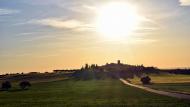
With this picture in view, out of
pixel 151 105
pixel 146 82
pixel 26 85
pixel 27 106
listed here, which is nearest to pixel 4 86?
pixel 26 85

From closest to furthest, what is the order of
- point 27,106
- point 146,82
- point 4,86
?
1. point 27,106
2. point 4,86
3. point 146,82

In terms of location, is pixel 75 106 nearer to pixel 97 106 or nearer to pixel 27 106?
pixel 97 106

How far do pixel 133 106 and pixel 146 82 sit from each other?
300 ft

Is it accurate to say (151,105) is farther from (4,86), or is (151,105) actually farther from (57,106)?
(4,86)

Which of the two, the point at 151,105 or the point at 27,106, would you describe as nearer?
the point at 151,105

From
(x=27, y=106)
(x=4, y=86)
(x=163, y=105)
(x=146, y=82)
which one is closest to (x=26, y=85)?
(x=4, y=86)

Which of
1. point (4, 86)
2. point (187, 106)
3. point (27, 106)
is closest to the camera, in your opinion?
point (187, 106)

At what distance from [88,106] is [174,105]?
9125 mm

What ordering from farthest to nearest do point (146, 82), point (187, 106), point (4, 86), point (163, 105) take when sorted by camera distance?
point (146, 82) < point (4, 86) < point (163, 105) < point (187, 106)

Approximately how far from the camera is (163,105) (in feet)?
151

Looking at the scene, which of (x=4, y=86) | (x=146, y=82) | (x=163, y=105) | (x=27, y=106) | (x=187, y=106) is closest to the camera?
(x=187, y=106)

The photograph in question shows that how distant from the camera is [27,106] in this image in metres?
49.6

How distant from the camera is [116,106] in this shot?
45781 mm

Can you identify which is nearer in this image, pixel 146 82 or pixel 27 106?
pixel 27 106
